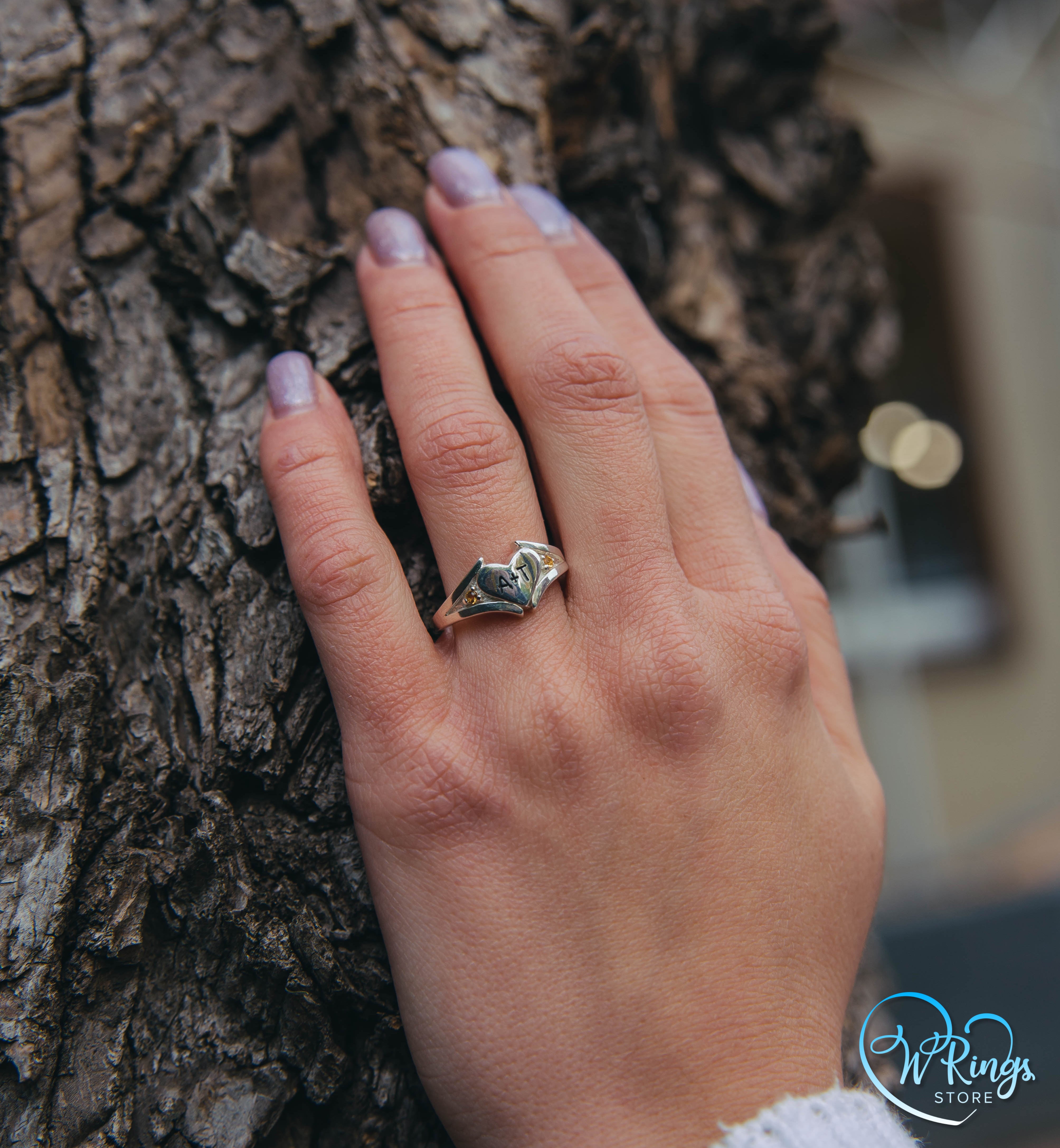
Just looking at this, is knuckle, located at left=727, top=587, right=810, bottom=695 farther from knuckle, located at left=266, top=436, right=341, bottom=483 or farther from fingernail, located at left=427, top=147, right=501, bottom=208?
fingernail, located at left=427, top=147, right=501, bottom=208

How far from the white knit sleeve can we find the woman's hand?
2cm

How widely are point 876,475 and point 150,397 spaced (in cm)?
498

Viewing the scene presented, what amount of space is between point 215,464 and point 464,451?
1.12 ft

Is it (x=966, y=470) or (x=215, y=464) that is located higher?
(x=215, y=464)

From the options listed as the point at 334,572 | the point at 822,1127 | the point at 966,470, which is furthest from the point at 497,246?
the point at 966,470

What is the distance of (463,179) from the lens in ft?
3.45

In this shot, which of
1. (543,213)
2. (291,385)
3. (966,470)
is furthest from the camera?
(966,470)

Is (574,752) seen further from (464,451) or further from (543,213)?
(543,213)

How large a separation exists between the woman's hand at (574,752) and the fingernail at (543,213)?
125mm

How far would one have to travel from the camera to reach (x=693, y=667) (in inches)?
32.8

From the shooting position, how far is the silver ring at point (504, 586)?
829mm

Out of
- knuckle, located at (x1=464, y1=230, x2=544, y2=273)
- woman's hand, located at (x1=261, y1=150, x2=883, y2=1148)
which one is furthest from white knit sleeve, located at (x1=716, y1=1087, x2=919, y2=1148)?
knuckle, located at (x1=464, y1=230, x2=544, y2=273)

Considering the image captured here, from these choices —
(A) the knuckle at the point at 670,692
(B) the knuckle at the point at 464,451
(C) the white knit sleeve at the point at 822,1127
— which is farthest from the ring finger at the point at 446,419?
(C) the white knit sleeve at the point at 822,1127

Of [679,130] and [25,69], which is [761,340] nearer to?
[679,130]
